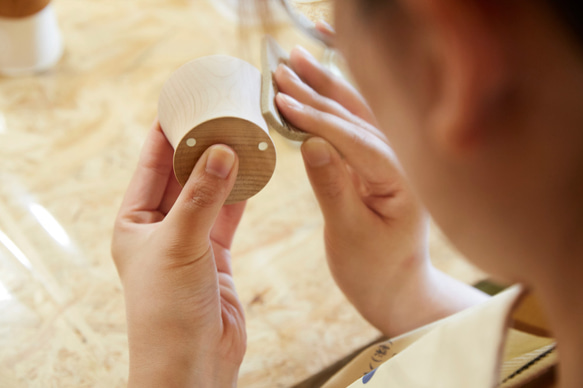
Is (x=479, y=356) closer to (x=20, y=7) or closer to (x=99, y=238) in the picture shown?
(x=99, y=238)

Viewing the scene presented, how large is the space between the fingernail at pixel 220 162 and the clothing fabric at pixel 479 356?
21 centimetres

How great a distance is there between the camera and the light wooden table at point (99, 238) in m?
0.53

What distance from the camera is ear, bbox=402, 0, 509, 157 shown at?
0.22 m

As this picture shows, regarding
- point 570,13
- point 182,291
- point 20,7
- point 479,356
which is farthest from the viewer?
point 20,7

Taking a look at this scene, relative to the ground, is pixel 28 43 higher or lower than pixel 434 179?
lower

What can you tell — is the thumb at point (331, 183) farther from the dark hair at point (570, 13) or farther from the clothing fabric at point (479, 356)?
the dark hair at point (570, 13)

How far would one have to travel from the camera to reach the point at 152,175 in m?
0.56

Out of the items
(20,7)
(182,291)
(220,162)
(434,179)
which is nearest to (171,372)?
(182,291)

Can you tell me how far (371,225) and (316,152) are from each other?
122 mm

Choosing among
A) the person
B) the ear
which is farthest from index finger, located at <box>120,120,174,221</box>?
the ear

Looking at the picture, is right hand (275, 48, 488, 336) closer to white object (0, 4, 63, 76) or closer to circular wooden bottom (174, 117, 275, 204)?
circular wooden bottom (174, 117, 275, 204)

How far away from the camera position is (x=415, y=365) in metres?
0.40

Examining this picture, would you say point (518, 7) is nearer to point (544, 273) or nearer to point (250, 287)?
point (544, 273)

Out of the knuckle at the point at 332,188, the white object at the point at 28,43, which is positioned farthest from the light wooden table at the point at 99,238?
the knuckle at the point at 332,188
